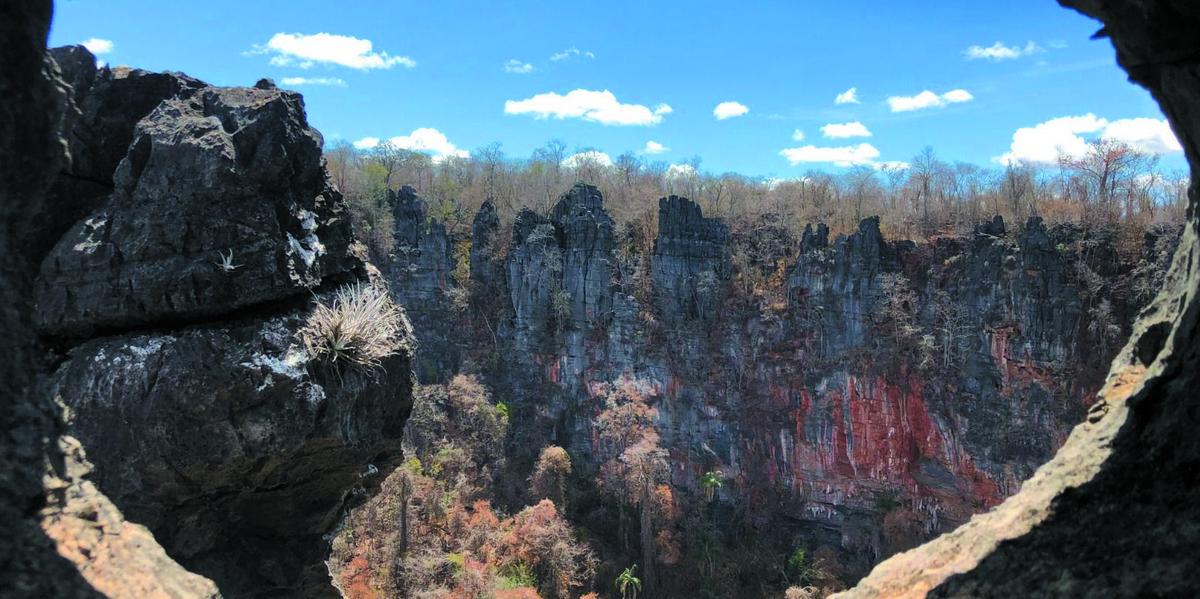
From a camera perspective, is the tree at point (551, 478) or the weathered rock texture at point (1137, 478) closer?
the weathered rock texture at point (1137, 478)

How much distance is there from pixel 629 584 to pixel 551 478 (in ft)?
18.3

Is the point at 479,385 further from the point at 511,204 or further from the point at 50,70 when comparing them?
the point at 50,70

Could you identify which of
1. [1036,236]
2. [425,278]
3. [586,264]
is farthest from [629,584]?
[1036,236]

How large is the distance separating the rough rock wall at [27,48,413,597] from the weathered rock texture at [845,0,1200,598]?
4.66 meters

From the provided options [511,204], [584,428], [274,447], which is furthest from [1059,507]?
[511,204]

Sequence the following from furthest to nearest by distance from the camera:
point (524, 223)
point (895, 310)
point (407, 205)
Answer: point (407, 205) → point (524, 223) → point (895, 310)

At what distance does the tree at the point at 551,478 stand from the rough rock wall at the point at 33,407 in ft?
92.2

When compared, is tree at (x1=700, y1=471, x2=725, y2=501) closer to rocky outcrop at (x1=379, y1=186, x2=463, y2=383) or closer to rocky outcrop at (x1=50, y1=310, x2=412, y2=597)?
rocky outcrop at (x1=379, y1=186, x2=463, y2=383)

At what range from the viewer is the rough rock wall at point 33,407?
9.95ft

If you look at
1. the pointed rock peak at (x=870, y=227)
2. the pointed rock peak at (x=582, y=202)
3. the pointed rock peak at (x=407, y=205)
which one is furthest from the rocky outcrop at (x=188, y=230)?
the pointed rock peak at (x=407, y=205)

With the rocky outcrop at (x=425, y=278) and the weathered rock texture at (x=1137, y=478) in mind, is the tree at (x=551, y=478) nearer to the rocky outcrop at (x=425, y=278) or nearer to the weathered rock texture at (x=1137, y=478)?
the rocky outcrop at (x=425, y=278)

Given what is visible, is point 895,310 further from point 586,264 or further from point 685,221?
point 586,264

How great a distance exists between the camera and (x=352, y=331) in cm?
612

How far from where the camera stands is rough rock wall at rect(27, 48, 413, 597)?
17.3 feet
